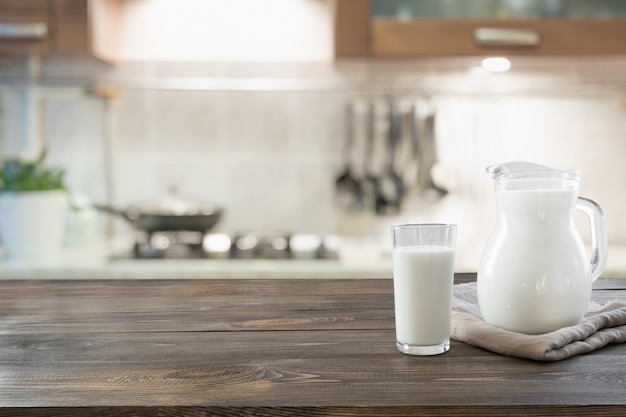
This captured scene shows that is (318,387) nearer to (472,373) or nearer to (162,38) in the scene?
(472,373)

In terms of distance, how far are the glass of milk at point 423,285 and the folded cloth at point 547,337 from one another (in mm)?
41

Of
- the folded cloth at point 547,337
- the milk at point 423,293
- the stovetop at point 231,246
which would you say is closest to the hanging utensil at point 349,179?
the stovetop at point 231,246

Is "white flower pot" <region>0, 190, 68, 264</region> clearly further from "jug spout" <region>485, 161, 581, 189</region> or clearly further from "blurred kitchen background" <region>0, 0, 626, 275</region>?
"jug spout" <region>485, 161, 581, 189</region>

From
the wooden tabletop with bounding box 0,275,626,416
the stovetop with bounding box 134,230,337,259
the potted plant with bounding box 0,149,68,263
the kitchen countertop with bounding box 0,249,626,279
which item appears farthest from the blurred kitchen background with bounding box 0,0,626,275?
the wooden tabletop with bounding box 0,275,626,416

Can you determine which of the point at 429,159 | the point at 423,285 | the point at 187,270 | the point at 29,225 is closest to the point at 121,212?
the point at 29,225

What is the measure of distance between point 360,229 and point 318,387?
2.08 metres

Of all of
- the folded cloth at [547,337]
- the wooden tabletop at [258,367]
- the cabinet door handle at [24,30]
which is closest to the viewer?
the wooden tabletop at [258,367]

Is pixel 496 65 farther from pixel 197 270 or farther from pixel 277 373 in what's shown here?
pixel 277 373

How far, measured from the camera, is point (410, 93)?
2.73 m

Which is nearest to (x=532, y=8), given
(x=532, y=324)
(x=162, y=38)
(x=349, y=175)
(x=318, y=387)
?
(x=349, y=175)

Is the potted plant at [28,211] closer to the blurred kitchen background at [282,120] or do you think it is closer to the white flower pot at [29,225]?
the white flower pot at [29,225]

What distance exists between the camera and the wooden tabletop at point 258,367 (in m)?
0.61

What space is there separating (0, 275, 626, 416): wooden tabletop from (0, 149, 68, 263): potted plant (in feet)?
4.40

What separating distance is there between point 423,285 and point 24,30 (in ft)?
6.40
